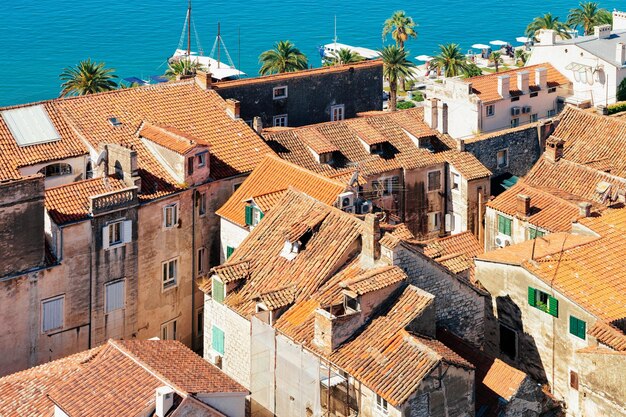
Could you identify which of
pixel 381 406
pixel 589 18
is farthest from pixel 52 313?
pixel 589 18

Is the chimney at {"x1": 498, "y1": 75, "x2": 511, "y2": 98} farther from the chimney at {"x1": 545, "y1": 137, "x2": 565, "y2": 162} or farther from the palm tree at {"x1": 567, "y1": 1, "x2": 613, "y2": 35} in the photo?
the palm tree at {"x1": 567, "y1": 1, "x2": 613, "y2": 35}

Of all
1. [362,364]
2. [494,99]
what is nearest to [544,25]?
[494,99]

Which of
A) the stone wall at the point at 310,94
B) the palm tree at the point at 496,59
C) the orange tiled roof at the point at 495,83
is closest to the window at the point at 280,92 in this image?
the stone wall at the point at 310,94

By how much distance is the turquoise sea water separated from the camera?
531 ft

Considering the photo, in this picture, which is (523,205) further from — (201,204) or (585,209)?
(201,204)

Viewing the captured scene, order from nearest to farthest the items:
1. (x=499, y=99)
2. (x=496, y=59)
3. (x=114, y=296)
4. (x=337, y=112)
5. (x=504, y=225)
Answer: (x=114, y=296) → (x=504, y=225) → (x=337, y=112) → (x=499, y=99) → (x=496, y=59)

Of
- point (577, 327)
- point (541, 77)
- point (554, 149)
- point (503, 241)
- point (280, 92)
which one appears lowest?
point (577, 327)

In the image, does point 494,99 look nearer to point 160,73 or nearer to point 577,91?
point 577,91

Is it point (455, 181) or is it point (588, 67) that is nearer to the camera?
point (455, 181)

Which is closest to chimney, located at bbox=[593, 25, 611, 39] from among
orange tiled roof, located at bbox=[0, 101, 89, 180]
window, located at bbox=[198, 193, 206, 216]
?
window, located at bbox=[198, 193, 206, 216]

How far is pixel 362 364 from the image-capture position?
47219 mm

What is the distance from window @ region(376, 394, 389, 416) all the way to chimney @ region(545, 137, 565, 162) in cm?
2892

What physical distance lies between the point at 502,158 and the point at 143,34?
378ft

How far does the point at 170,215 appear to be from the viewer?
199 feet
